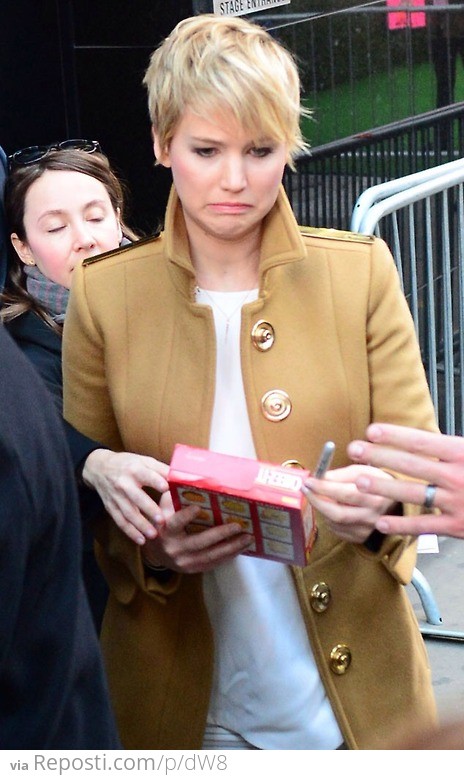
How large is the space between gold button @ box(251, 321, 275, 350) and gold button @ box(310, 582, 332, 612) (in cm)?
45

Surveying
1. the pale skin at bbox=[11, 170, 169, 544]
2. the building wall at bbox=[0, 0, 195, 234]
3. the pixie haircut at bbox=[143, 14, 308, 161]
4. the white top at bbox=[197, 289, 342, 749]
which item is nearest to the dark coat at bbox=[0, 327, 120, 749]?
the white top at bbox=[197, 289, 342, 749]

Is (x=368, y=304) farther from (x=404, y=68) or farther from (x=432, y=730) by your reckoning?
(x=404, y=68)

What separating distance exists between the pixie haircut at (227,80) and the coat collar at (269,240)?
5.1 inches

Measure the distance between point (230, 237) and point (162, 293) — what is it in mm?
176

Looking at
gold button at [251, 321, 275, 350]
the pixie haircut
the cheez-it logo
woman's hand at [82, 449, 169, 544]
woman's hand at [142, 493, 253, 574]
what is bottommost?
woman's hand at [142, 493, 253, 574]

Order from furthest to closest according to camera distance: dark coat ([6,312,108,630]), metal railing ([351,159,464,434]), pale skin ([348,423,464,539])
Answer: metal railing ([351,159,464,434])
dark coat ([6,312,108,630])
pale skin ([348,423,464,539])

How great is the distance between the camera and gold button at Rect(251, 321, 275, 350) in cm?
239

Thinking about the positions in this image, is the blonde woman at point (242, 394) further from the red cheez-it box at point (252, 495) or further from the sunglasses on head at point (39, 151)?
the sunglasses on head at point (39, 151)

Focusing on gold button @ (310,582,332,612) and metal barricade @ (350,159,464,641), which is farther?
metal barricade @ (350,159,464,641)

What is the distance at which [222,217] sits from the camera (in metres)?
2.37

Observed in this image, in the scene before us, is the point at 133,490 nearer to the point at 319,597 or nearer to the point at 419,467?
the point at 319,597

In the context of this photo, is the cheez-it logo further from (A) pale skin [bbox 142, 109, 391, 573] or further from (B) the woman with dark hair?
(B) the woman with dark hair

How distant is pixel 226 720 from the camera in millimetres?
2459

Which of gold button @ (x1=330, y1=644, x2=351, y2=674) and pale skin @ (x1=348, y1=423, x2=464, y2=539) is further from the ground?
pale skin @ (x1=348, y1=423, x2=464, y2=539)
